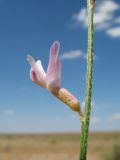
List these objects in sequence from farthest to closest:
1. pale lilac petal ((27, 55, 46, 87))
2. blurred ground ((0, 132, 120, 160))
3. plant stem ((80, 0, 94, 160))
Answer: blurred ground ((0, 132, 120, 160)), pale lilac petal ((27, 55, 46, 87)), plant stem ((80, 0, 94, 160))

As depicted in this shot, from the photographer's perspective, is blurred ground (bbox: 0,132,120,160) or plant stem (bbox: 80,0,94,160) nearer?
plant stem (bbox: 80,0,94,160)

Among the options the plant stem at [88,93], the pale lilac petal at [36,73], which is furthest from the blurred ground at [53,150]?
the plant stem at [88,93]

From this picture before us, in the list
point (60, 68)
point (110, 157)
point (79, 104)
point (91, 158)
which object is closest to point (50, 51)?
point (60, 68)

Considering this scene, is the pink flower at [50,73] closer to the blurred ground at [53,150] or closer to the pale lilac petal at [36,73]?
the pale lilac petal at [36,73]

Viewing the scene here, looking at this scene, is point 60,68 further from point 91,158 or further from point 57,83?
point 91,158

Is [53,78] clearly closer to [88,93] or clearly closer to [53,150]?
[88,93]

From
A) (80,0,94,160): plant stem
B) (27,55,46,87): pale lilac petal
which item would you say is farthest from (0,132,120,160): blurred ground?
(80,0,94,160): plant stem

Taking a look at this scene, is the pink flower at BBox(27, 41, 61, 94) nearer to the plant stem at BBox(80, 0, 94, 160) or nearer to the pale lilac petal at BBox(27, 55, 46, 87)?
the pale lilac petal at BBox(27, 55, 46, 87)

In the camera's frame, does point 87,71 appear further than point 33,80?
No
